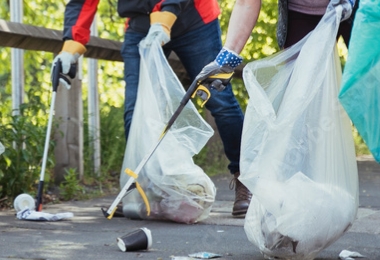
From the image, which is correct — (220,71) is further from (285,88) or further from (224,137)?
(224,137)

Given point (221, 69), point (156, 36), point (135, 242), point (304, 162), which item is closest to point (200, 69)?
point (156, 36)

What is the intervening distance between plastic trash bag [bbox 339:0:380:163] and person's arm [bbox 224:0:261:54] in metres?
0.62

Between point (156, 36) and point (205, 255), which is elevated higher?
point (156, 36)

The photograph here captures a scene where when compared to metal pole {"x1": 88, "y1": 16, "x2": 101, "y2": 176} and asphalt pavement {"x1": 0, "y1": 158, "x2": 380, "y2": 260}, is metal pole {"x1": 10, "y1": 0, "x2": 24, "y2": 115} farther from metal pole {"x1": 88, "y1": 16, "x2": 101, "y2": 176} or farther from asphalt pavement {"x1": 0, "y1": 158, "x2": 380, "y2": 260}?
metal pole {"x1": 88, "y1": 16, "x2": 101, "y2": 176}

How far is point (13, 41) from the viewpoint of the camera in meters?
5.23

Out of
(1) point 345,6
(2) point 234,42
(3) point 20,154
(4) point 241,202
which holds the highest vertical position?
(1) point 345,6

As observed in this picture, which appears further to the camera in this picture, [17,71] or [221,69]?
[17,71]

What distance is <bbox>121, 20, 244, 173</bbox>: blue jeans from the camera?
4.89m

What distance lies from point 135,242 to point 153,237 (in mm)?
422

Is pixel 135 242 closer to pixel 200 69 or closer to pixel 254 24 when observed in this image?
pixel 254 24

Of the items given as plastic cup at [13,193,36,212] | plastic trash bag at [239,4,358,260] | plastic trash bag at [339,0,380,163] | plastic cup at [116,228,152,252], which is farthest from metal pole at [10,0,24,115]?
plastic trash bag at [339,0,380,163]

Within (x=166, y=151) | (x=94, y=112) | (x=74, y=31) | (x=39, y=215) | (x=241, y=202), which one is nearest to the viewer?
(x=166, y=151)

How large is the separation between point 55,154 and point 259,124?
2925 mm

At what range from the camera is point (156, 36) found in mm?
Answer: 4715
